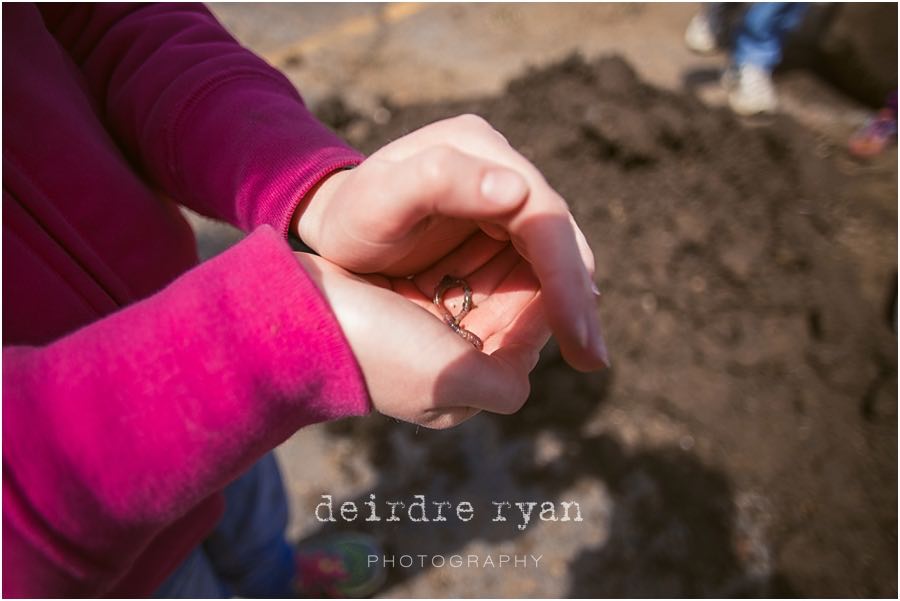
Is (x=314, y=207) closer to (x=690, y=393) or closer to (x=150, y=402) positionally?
(x=150, y=402)

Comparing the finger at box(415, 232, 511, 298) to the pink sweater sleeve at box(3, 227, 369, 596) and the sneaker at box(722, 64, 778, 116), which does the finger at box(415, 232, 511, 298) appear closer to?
the pink sweater sleeve at box(3, 227, 369, 596)

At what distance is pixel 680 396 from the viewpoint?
6.42 ft

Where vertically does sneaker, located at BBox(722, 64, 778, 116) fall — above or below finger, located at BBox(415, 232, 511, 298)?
below

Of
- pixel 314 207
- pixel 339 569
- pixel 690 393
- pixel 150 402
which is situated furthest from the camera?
pixel 690 393

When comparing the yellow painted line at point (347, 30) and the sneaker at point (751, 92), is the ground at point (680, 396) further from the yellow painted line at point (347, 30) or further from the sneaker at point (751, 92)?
the yellow painted line at point (347, 30)

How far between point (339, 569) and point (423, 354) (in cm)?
122

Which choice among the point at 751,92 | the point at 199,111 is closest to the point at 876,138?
the point at 751,92

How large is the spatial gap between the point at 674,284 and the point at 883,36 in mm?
1790

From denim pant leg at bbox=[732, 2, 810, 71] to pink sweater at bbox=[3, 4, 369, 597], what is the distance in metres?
2.68

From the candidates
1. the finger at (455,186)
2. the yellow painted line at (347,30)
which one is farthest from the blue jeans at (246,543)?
the yellow painted line at (347,30)

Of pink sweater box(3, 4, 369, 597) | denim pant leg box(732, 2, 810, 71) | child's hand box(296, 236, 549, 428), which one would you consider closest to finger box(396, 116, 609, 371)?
child's hand box(296, 236, 549, 428)

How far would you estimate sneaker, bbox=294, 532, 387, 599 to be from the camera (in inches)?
65.2

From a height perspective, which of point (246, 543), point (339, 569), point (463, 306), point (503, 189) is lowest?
point (339, 569)

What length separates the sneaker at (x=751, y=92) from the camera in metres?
2.84
